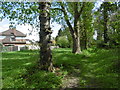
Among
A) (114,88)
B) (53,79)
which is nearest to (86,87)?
(114,88)

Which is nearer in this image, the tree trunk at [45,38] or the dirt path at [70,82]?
the dirt path at [70,82]

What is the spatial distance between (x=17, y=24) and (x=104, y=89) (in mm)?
5187

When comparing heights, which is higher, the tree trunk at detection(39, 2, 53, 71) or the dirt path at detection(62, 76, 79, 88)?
the tree trunk at detection(39, 2, 53, 71)

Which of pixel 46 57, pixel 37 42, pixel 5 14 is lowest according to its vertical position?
pixel 46 57

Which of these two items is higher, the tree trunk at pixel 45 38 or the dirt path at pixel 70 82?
the tree trunk at pixel 45 38

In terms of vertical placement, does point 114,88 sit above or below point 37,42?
below

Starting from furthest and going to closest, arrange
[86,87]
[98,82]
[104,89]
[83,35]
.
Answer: [83,35] < [98,82] < [86,87] < [104,89]

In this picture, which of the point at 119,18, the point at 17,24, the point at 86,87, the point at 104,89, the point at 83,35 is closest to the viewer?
the point at 104,89

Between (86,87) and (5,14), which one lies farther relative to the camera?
(5,14)

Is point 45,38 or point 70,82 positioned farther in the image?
point 45,38

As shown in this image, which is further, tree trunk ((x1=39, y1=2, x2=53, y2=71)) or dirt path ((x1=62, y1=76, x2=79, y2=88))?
tree trunk ((x1=39, y1=2, x2=53, y2=71))

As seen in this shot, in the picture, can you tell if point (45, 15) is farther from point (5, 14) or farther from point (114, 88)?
point (114, 88)

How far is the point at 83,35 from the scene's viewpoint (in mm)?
26766

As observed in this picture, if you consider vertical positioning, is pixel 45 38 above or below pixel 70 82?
above
